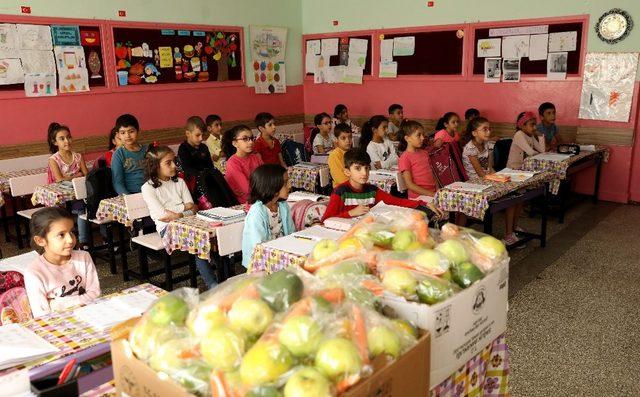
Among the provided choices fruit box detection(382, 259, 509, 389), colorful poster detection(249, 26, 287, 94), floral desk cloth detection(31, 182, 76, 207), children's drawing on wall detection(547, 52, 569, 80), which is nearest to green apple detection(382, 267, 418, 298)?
fruit box detection(382, 259, 509, 389)

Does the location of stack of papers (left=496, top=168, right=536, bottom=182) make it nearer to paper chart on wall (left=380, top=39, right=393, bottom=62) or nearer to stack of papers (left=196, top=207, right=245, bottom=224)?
stack of papers (left=196, top=207, right=245, bottom=224)

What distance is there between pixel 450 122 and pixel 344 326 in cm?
556

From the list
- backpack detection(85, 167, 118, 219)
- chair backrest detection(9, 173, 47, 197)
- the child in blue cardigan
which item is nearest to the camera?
the child in blue cardigan

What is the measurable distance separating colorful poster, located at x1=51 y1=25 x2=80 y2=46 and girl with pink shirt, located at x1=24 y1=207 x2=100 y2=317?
453 cm

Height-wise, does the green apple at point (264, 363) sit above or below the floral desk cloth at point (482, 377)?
above

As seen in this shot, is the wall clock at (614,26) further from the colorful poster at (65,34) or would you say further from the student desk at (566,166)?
the colorful poster at (65,34)

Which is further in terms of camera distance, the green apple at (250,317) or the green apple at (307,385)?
the green apple at (250,317)

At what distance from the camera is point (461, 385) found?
1.58 meters

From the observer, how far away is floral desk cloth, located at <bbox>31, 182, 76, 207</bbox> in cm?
476

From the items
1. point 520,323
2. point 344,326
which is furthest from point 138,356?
point 520,323

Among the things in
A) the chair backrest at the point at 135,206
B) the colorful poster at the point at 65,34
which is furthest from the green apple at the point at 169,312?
the colorful poster at the point at 65,34

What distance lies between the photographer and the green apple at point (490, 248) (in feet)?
5.49

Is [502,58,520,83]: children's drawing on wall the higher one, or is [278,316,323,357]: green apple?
[502,58,520,83]: children's drawing on wall

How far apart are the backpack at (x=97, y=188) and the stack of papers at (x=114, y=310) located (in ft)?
9.52
